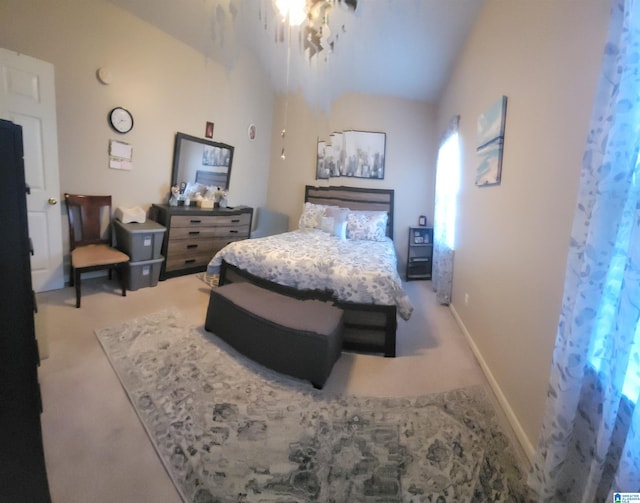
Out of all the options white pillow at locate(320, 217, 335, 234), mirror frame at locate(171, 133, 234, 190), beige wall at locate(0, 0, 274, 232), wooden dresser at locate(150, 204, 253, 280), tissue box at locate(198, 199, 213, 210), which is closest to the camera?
beige wall at locate(0, 0, 274, 232)

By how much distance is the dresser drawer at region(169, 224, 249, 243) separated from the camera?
3.39m

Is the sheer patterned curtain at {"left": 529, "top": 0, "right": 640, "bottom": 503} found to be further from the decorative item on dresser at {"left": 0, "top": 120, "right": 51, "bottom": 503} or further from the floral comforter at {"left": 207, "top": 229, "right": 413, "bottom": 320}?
the decorative item on dresser at {"left": 0, "top": 120, "right": 51, "bottom": 503}

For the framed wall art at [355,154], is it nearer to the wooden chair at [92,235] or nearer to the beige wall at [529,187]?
the beige wall at [529,187]

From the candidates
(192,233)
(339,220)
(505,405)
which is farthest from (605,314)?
(192,233)

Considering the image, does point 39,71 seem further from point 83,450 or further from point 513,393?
point 513,393

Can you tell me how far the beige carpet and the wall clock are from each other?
5.55 feet

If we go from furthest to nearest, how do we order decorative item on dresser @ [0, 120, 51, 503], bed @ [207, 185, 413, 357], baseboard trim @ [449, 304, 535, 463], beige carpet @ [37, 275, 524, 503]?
bed @ [207, 185, 413, 357], baseboard trim @ [449, 304, 535, 463], beige carpet @ [37, 275, 524, 503], decorative item on dresser @ [0, 120, 51, 503]

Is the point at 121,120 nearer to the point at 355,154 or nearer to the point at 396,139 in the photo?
the point at 355,154

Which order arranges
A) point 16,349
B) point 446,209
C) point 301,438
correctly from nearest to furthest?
point 16,349
point 301,438
point 446,209

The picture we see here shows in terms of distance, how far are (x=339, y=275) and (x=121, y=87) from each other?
313 cm

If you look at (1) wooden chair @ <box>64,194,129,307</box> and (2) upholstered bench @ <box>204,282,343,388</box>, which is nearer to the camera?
(2) upholstered bench @ <box>204,282,343,388</box>

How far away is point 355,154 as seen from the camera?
448cm

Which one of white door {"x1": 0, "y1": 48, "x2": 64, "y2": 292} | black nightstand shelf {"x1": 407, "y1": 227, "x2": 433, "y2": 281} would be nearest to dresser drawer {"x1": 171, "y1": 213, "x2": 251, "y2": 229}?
white door {"x1": 0, "y1": 48, "x2": 64, "y2": 292}

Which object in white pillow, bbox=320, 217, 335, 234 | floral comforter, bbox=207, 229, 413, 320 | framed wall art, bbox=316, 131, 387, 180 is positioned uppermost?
framed wall art, bbox=316, 131, 387, 180
